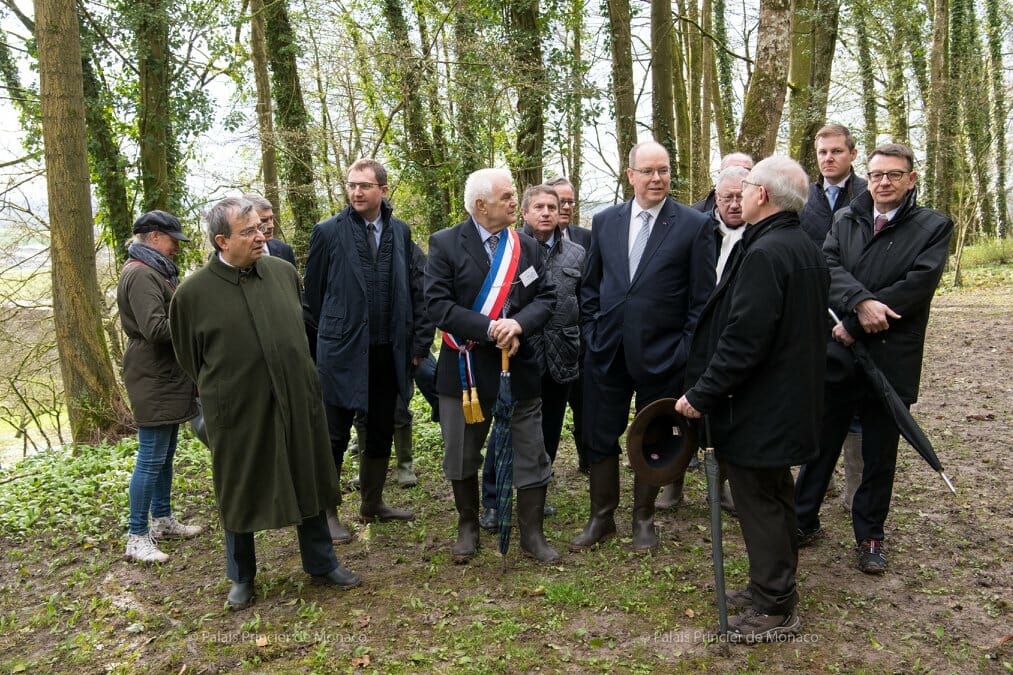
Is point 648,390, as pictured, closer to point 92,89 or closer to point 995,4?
point 92,89

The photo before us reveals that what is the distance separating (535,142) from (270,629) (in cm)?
948

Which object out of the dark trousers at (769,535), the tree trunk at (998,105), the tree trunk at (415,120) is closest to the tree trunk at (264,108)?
the tree trunk at (415,120)

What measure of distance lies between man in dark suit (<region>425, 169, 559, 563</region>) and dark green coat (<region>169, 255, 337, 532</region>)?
2.90 feet

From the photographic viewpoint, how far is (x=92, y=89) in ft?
36.2

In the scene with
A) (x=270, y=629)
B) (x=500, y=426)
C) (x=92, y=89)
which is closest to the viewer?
(x=270, y=629)

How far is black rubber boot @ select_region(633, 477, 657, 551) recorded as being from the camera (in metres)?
4.54

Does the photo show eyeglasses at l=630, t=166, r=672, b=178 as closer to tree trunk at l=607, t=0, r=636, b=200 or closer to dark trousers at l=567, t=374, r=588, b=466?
dark trousers at l=567, t=374, r=588, b=466

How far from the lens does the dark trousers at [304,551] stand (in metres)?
4.10

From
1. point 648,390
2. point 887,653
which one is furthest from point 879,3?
point 887,653

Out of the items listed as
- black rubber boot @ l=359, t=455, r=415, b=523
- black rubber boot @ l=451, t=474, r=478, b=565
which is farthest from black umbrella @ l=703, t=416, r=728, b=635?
black rubber boot @ l=359, t=455, r=415, b=523

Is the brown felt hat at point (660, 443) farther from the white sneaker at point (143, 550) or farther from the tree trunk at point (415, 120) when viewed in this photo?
the tree trunk at point (415, 120)

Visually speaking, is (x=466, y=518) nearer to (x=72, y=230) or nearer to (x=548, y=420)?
(x=548, y=420)

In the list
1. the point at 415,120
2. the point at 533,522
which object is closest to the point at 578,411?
the point at 533,522

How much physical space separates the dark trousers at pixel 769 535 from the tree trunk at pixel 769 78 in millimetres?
4427
